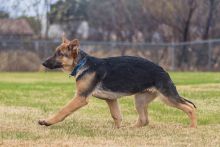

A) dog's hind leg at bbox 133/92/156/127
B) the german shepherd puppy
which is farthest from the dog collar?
dog's hind leg at bbox 133/92/156/127

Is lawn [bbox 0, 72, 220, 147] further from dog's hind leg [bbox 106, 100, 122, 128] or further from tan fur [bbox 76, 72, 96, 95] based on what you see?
tan fur [bbox 76, 72, 96, 95]

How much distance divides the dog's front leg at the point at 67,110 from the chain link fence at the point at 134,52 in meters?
31.0

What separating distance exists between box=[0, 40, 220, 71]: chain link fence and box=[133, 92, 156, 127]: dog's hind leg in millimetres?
30120

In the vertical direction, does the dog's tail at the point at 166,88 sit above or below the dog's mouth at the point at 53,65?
below

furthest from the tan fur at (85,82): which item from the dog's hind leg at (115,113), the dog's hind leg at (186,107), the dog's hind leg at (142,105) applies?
the dog's hind leg at (186,107)

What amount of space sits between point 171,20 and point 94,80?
1482 inches

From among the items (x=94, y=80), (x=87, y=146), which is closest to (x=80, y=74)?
(x=94, y=80)

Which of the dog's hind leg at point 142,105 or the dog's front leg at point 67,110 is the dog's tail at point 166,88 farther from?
the dog's front leg at point 67,110

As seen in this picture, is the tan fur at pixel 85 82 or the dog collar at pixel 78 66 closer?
the tan fur at pixel 85 82

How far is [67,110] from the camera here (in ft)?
31.2

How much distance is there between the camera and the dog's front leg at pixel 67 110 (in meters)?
9.51

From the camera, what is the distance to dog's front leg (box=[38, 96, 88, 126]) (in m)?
9.51

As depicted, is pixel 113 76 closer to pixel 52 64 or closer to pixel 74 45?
pixel 74 45

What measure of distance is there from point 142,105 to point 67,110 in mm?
1408
